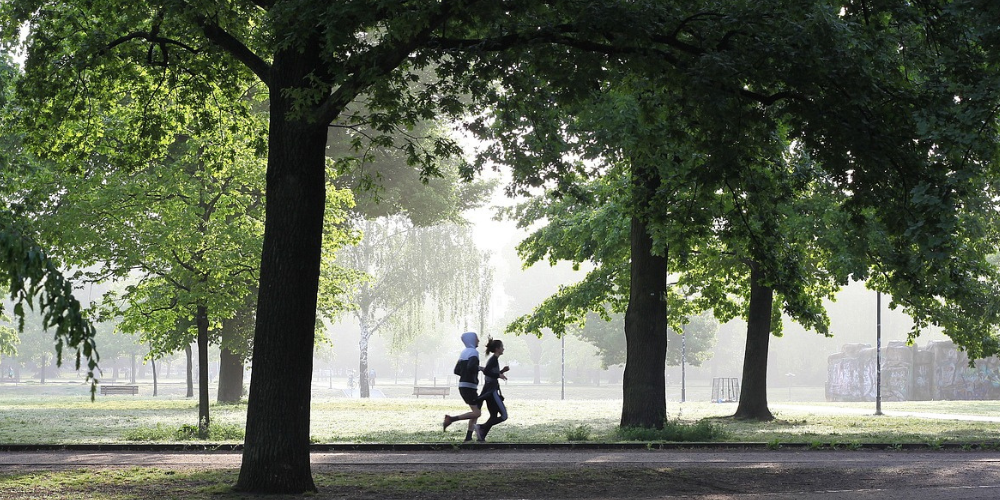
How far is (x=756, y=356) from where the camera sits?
84.5 feet

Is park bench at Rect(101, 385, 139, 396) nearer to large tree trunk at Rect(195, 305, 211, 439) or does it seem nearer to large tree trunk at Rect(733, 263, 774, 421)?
large tree trunk at Rect(733, 263, 774, 421)

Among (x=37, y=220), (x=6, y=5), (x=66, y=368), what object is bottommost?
(x=66, y=368)

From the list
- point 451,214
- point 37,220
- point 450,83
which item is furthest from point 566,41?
point 451,214

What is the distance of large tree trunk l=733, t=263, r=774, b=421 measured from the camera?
2544 cm

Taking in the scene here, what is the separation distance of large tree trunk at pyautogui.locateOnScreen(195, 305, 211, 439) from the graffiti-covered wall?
177 ft

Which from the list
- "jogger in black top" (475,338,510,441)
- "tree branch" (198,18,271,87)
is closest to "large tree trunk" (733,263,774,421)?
"jogger in black top" (475,338,510,441)

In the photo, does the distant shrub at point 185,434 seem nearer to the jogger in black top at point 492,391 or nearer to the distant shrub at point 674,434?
the jogger in black top at point 492,391

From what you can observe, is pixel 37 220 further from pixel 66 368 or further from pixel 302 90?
pixel 66 368

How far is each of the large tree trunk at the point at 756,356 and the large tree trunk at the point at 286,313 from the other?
17141mm

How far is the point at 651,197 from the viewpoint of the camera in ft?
46.9

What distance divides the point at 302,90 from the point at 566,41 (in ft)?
8.73

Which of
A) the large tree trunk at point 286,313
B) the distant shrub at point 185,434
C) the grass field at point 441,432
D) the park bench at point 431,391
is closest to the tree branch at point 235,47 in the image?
the large tree trunk at point 286,313

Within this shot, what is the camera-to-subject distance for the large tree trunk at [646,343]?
1834cm

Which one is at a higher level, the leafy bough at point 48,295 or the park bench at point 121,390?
the leafy bough at point 48,295
